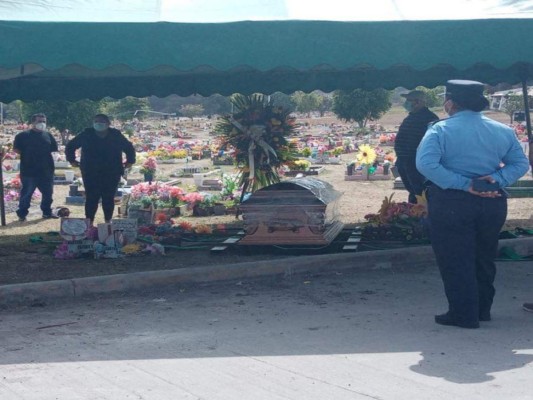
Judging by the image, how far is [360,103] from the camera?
138ft

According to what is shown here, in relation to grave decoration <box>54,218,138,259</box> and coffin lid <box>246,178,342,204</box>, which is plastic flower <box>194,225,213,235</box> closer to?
coffin lid <box>246,178,342,204</box>

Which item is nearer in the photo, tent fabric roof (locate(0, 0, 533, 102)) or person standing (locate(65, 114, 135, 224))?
tent fabric roof (locate(0, 0, 533, 102))

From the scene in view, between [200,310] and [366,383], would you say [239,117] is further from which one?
[366,383]

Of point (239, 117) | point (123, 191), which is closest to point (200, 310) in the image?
point (239, 117)

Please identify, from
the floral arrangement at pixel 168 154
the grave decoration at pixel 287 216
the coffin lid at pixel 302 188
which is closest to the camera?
the grave decoration at pixel 287 216

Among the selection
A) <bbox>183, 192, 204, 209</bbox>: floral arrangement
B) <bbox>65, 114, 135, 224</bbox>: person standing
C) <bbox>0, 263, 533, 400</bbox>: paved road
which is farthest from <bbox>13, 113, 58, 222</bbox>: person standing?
<bbox>0, 263, 533, 400</bbox>: paved road

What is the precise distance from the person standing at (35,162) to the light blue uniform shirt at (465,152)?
30.6 feet

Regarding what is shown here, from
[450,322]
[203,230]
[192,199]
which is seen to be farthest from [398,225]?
[192,199]

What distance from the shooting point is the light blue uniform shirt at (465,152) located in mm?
7176

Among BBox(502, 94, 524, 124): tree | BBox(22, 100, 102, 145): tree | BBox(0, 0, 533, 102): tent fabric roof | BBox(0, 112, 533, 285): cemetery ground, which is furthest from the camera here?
BBox(502, 94, 524, 124): tree

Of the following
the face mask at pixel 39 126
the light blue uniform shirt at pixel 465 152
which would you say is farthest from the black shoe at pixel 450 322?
the face mask at pixel 39 126

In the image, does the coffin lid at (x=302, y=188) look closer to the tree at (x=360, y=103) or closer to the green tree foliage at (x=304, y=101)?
the tree at (x=360, y=103)

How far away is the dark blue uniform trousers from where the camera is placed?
7.20m

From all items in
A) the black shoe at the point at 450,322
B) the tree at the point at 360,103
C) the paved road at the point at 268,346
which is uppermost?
the tree at the point at 360,103
